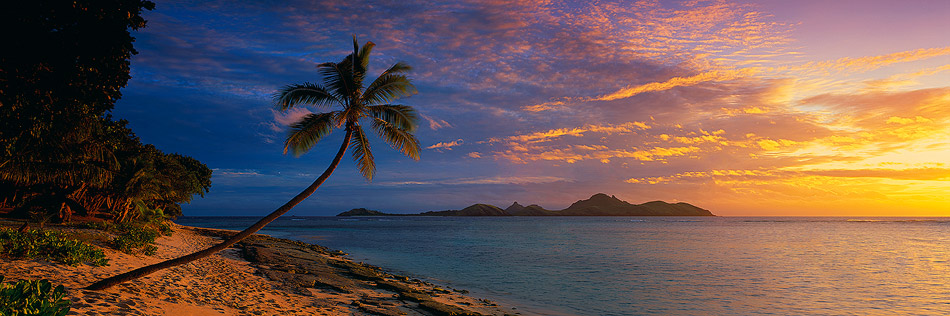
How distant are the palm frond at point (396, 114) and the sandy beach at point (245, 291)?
6138mm

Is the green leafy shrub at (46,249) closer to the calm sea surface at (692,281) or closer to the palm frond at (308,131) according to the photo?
the palm frond at (308,131)

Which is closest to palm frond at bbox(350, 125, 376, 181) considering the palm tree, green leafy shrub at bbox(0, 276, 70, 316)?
the palm tree

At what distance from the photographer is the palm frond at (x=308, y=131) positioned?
14023 mm

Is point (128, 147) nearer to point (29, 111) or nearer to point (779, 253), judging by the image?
point (29, 111)

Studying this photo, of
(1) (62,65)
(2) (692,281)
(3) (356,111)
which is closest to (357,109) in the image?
(3) (356,111)

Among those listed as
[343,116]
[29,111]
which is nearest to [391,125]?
[343,116]

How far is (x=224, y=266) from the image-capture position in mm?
21328

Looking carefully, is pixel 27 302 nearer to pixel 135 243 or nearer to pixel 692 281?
pixel 135 243

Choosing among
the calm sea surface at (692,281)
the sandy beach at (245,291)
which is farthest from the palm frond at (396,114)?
the calm sea surface at (692,281)

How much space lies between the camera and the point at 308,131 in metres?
14.0

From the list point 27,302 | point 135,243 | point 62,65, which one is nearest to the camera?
point 27,302

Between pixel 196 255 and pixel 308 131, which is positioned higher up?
pixel 308 131

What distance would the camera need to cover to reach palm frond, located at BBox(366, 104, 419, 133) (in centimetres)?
1508

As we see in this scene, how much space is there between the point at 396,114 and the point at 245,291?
316 inches
